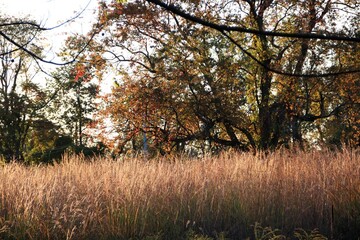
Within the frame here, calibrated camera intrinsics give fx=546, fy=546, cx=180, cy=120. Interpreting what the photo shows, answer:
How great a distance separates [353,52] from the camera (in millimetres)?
15828

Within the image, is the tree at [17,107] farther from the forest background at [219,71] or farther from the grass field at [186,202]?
the grass field at [186,202]

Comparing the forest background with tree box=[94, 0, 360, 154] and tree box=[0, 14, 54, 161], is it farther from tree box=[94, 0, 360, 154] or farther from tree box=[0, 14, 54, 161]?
tree box=[0, 14, 54, 161]

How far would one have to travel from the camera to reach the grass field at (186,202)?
646 centimetres

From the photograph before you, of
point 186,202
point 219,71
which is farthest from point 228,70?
point 186,202

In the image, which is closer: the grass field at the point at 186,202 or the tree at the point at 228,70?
the grass field at the point at 186,202

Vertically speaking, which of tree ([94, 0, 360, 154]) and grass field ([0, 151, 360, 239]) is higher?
tree ([94, 0, 360, 154])

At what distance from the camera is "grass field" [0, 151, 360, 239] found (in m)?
6.46

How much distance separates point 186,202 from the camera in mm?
7551

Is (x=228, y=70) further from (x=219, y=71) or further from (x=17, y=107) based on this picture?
(x=17, y=107)

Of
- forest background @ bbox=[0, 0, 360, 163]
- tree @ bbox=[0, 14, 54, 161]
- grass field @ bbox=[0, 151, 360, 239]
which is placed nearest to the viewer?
grass field @ bbox=[0, 151, 360, 239]

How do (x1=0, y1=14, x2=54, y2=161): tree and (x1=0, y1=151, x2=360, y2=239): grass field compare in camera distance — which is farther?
(x1=0, y1=14, x2=54, y2=161): tree

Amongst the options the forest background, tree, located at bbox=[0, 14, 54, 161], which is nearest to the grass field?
the forest background

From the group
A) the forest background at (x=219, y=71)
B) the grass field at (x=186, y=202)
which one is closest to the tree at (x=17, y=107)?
the forest background at (x=219, y=71)

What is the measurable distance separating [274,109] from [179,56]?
3636 mm
